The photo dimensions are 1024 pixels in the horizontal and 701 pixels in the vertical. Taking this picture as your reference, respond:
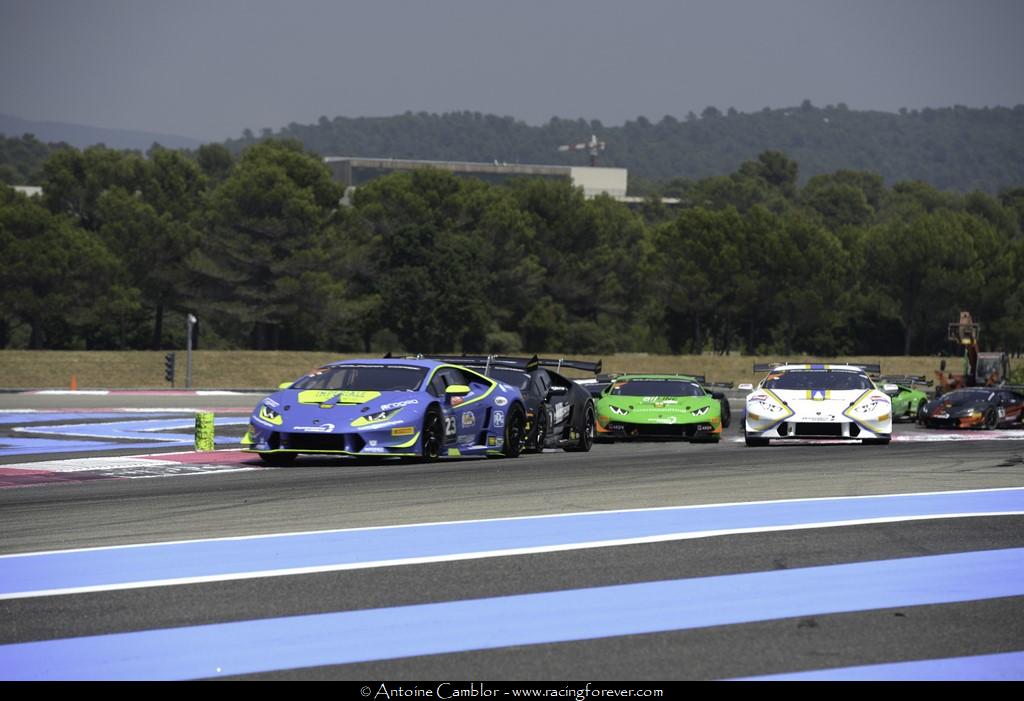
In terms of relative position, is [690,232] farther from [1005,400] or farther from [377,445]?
[377,445]

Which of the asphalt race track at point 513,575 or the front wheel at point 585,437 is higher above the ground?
the asphalt race track at point 513,575

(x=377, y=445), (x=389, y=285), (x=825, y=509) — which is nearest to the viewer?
(x=825, y=509)

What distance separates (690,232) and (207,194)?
26.3 m

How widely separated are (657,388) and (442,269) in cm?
5390

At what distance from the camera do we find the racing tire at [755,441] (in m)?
21.6

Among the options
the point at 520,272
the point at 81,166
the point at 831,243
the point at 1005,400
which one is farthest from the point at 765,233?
the point at 1005,400

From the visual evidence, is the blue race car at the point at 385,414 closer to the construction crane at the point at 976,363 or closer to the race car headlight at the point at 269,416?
the race car headlight at the point at 269,416

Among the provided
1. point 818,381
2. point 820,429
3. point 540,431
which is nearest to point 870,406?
point 820,429

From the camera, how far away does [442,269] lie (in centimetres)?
7738

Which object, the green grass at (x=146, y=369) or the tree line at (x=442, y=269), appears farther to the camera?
the tree line at (x=442, y=269)

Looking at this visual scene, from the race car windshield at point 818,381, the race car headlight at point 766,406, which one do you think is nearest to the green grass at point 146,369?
the race car windshield at point 818,381

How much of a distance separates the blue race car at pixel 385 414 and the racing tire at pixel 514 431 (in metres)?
0.02

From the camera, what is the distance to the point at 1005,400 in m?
30.9

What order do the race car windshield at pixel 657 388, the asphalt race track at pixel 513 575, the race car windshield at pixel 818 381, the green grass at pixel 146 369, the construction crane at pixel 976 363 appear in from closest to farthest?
the asphalt race track at pixel 513 575 < the race car windshield at pixel 818 381 < the race car windshield at pixel 657 388 < the construction crane at pixel 976 363 < the green grass at pixel 146 369
